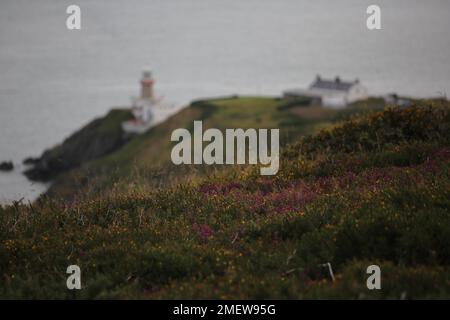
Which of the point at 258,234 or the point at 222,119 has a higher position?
the point at 222,119

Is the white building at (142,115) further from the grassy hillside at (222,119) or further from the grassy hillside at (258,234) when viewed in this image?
the grassy hillside at (258,234)

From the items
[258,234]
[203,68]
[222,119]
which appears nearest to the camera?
[258,234]

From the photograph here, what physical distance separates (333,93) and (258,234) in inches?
4561

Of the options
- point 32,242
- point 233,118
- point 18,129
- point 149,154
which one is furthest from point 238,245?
point 18,129

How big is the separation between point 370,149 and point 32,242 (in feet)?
28.5

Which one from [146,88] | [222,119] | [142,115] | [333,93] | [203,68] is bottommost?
[222,119]

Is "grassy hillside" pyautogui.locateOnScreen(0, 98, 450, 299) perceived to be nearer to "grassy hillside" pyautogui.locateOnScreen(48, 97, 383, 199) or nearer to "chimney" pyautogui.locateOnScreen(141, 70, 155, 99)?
"grassy hillside" pyautogui.locateOnScreen(48, 97, 383, 199)

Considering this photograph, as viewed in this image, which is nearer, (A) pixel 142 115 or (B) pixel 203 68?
(A) pixel 142 115

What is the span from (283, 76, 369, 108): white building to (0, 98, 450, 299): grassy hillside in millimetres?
107927

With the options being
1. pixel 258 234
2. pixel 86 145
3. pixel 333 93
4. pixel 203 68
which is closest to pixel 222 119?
pixel 333 93

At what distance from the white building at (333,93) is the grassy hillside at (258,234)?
4249 inches

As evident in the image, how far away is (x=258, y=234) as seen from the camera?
984cm

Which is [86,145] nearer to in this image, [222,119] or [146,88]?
[146,88]

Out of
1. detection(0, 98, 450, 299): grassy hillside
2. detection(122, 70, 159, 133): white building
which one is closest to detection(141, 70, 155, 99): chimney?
detection(122, 70, 159, 133): white building
